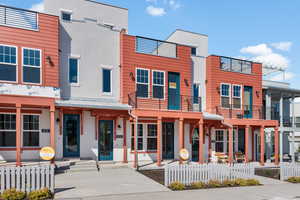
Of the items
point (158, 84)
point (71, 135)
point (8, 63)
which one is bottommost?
point (71, 135)

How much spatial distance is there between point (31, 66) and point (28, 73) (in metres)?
0.40

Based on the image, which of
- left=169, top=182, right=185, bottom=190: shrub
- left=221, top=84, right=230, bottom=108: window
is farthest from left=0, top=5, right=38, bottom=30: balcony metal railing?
left=221, top=84, right=230, bottom=108: window

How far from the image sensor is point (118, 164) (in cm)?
1453

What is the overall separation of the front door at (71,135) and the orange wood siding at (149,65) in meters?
3.14

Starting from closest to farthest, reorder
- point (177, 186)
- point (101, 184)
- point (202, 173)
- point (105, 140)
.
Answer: point (177, 186) < point (101, 184) < point (202, 173) < point (105, 140)

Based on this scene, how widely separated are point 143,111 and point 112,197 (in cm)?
685

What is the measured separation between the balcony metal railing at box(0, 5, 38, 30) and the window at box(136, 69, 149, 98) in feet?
21.4

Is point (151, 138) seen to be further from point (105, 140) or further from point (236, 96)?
point (236, 96)

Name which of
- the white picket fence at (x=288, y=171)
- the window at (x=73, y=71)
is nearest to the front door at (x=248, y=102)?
the white picket fence at (x=288, y=171)

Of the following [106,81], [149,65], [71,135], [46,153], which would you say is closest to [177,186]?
[46,153]

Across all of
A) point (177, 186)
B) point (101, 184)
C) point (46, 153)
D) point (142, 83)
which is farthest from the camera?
point (142, 83)

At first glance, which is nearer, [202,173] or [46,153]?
[202,173]

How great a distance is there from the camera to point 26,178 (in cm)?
841

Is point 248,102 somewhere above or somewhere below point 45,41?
below
